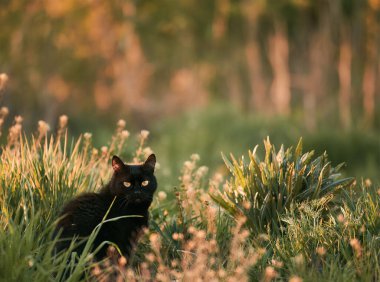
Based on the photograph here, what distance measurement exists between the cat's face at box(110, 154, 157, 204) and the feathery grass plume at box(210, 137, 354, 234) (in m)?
0.59

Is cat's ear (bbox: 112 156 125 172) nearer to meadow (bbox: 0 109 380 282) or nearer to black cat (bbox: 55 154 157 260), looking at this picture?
black cat (bbox: 55 154 157 260)

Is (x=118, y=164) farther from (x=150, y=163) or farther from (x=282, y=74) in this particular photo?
(x=282, y=74)

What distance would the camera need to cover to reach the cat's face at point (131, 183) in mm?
5406

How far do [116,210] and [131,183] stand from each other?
0.90ft

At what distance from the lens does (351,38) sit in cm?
1972

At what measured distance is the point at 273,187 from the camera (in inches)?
222

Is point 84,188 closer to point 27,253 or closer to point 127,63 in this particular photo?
point 27,253

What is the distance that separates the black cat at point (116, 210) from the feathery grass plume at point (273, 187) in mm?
642

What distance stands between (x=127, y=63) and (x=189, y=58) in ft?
12.3

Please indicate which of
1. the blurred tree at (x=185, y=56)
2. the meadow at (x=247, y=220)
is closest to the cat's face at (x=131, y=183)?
the meadow at (x=247, y=220)

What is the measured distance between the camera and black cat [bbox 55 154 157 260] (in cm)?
491

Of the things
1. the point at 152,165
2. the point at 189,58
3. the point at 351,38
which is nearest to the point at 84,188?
the point at 152,165

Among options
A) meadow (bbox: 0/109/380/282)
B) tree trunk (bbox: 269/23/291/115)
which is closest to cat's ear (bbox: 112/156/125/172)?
meadow (bbox: 0/109/380/282)

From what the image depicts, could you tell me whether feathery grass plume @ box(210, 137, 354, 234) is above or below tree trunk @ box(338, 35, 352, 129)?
below
